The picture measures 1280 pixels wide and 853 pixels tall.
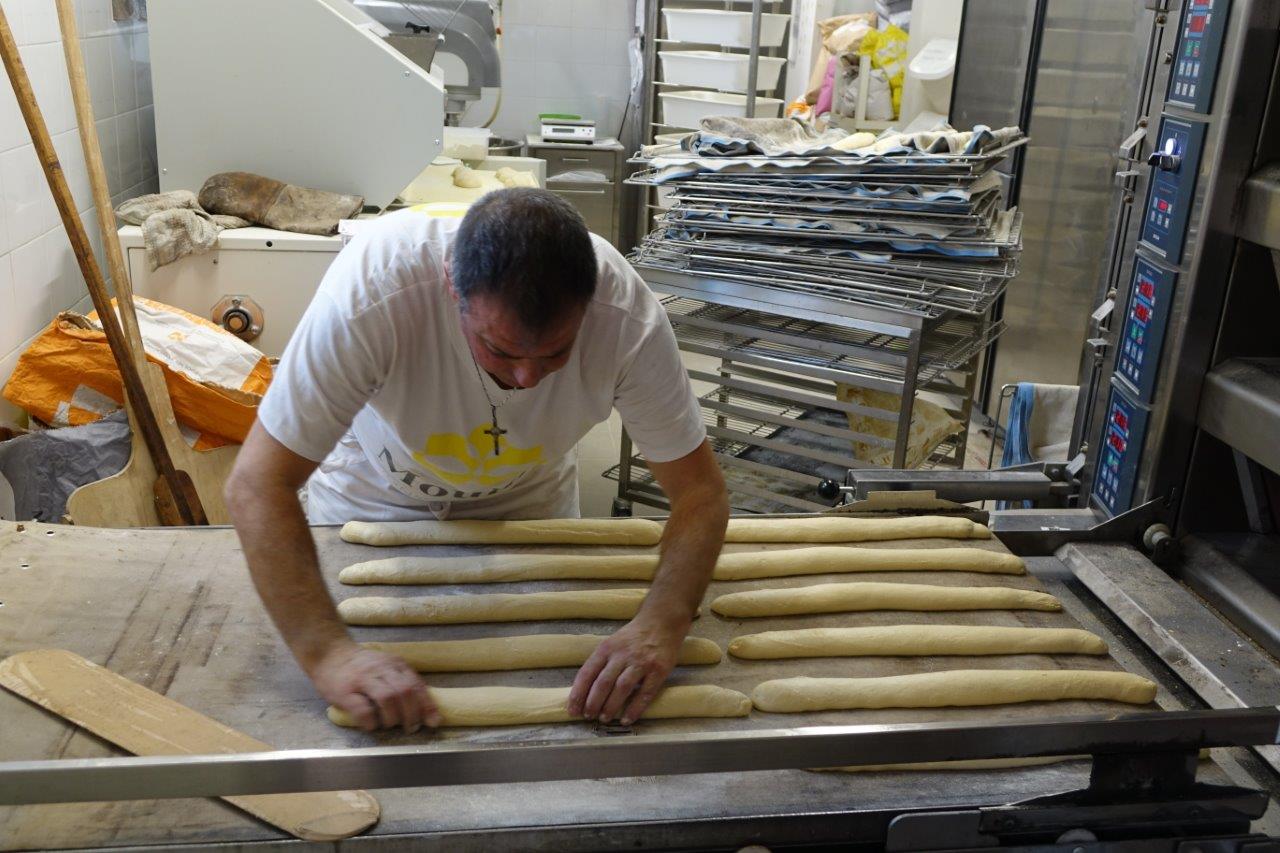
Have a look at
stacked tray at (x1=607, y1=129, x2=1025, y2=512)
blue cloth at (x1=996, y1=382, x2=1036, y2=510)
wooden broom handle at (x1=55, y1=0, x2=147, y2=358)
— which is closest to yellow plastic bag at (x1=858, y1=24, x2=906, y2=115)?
stacked tray at (x1=607, y1=129, x2=1025, y2=512)

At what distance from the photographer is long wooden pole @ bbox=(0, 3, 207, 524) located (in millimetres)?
2328

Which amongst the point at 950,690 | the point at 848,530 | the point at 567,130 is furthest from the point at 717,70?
the point at 950,690

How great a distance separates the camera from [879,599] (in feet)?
5.34

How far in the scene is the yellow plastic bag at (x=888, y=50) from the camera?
5168 millimetres

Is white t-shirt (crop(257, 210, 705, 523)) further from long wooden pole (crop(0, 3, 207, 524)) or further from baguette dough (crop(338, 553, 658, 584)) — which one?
long wooden pole (crop(0, 3, 207, 524))

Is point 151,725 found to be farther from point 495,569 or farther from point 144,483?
point 144,483

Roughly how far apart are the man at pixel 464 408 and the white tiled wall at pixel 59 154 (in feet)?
4.52

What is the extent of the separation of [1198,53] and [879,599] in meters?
0.90

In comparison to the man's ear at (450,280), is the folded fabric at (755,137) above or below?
above

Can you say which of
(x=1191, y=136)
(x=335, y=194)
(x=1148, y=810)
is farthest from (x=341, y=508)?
(x=335, y=194)

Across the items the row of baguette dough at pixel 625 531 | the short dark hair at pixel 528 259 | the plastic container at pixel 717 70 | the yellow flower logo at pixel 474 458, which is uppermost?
the plastic container at pixel 717 70

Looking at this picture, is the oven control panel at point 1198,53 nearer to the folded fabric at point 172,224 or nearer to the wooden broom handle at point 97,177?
the wooden broom handle at point 97,177

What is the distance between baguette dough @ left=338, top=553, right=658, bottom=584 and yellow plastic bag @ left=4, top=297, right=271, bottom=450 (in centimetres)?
127

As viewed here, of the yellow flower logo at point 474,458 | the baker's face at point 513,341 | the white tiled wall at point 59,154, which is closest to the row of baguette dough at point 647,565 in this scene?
the yellow flower logo at point 474,458
